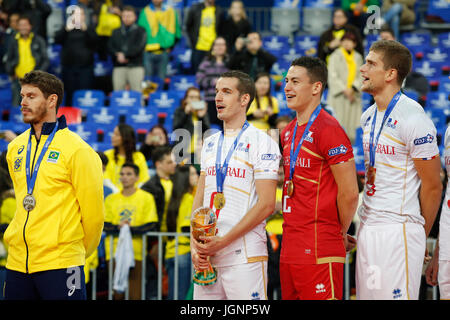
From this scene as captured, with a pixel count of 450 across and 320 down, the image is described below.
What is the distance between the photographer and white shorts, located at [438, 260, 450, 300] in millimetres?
5095

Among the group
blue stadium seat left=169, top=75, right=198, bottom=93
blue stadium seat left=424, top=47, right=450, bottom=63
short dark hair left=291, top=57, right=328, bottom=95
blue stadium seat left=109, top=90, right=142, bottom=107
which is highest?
blue stadium seat left=424, top=47, right=450, bottom=63

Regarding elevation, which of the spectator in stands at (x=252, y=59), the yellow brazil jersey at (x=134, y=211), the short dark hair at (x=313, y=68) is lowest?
the yellow brazil jersey at (x=134, y=211)

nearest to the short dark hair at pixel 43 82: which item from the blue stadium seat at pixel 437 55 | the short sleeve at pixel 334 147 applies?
the short sleeve at pixel 334 147

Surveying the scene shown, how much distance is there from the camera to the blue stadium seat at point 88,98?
45.3ft

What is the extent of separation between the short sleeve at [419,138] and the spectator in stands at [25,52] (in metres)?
10.1

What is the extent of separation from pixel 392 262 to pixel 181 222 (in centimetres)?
378

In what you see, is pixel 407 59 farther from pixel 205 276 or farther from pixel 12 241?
pixel 12 241

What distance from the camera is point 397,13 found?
1485 centimetres

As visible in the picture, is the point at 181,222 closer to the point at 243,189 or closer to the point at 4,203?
the point at 4,203

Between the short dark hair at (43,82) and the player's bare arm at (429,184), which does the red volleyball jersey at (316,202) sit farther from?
the short dark hair at (43,82)

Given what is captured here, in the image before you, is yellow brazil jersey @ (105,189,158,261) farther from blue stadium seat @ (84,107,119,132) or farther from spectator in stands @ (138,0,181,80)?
spectator in stands @ (138,0,181,80)

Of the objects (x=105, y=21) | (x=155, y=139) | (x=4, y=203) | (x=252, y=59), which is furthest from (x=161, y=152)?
(x=105, y=21)

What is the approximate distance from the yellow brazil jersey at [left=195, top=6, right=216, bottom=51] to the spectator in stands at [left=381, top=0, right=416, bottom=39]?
142 inches

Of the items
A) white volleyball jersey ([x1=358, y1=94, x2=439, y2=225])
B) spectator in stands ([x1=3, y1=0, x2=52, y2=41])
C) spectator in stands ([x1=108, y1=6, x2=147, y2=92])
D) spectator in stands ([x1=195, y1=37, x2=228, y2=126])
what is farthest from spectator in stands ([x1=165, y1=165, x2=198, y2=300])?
spectator in stands ([x1=3, y1=0, x2=52, y2=41])
